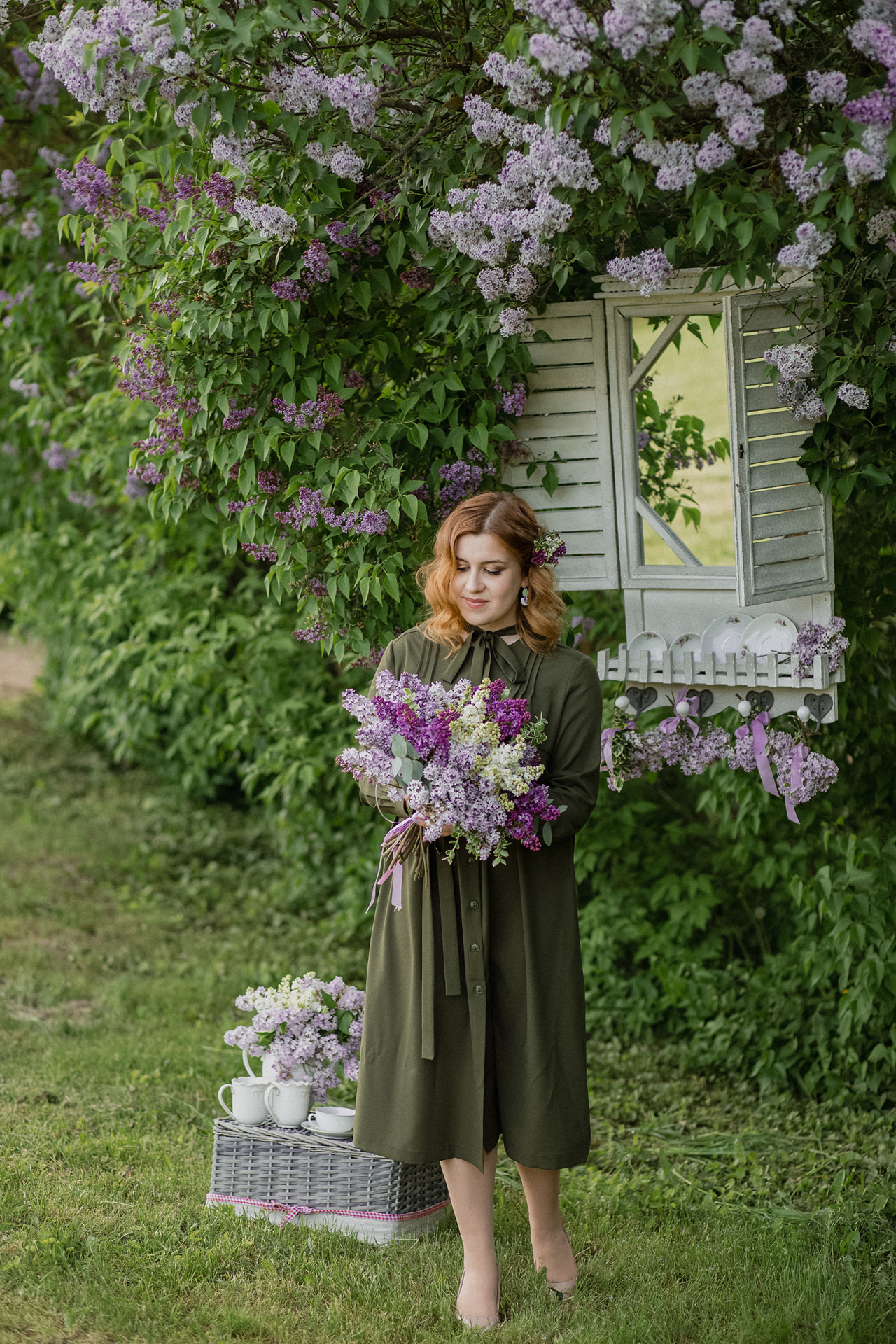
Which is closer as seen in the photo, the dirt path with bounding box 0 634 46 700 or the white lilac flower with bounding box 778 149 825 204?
the white lilac flower with bounding box 778 149 825 204

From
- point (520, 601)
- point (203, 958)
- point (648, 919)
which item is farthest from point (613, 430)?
point (203, 958)

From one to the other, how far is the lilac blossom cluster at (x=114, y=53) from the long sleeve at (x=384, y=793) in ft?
4.16

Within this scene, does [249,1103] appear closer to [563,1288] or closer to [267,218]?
[563,1288]

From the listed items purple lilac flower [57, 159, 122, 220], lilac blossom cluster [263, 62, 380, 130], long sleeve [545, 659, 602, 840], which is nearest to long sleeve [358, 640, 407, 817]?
long sleeve [545, 659, 602, 840]

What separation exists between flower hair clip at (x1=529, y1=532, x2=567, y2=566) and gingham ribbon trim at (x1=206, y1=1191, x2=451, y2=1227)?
160 cm

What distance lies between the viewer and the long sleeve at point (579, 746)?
2627mm

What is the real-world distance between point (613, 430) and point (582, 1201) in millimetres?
2082

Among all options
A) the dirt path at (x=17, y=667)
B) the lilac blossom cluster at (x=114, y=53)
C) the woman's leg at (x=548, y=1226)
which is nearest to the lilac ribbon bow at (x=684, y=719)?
the woman's leg at (x=548, y=1226)

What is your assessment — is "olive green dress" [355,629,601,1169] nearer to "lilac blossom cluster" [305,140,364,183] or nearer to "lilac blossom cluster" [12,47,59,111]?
"lilac blossom cluster" [305,140,364,183]

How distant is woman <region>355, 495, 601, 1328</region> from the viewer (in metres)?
2.62

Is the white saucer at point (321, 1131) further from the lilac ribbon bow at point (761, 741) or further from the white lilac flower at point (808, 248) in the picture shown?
the white lilac flower at point (808, 248)

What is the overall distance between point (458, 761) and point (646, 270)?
45.9 inches

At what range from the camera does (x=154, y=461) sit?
362cm

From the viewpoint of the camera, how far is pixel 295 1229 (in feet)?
10.2
